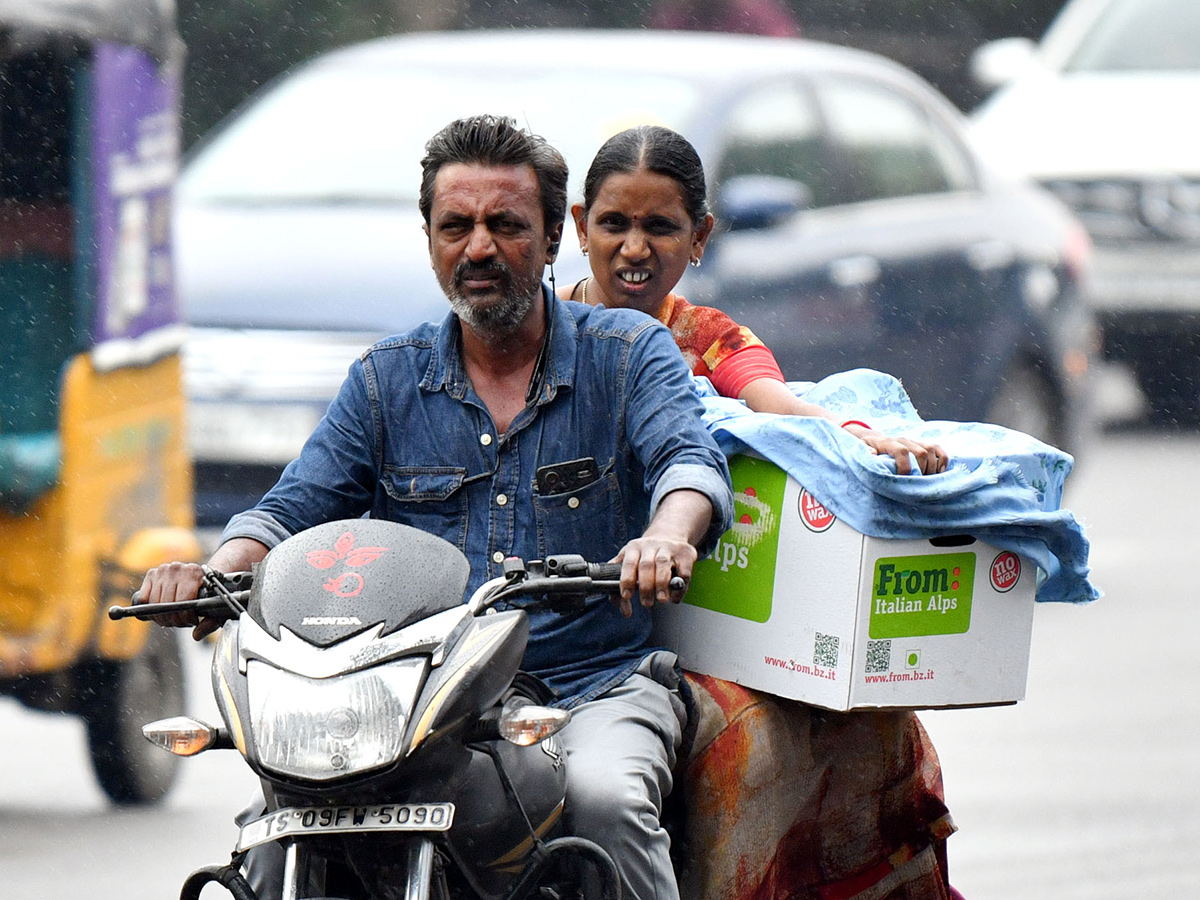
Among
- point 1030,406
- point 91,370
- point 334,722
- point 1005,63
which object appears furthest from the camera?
point 1005,63

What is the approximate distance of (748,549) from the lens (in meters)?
3.57

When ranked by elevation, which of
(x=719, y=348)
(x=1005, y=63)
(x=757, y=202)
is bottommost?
(x=719, y=348)

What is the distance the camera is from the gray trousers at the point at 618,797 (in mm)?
3043

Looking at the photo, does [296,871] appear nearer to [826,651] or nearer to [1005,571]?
[826,651]

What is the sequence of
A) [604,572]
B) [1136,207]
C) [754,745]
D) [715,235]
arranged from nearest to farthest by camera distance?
[604,572] → [754,745] → [715,235] → [1136,207]

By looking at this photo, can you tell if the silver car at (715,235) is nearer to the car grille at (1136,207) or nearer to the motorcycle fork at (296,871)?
the car grille at (1136,207)

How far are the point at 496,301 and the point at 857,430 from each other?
2.01 ft

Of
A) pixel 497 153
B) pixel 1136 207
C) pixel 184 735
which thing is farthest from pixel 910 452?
pixel 1136 207

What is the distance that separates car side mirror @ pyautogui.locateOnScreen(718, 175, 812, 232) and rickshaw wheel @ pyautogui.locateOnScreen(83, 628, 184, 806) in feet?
10.4

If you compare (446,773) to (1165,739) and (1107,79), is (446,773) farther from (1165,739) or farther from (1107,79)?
(1107,79)

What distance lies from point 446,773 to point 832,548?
0.89 m

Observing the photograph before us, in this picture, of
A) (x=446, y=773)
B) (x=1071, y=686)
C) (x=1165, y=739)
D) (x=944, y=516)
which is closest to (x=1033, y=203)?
(x=1071, y=686)

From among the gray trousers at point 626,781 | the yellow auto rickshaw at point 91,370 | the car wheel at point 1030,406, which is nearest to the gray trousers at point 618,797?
the gray trousers at point 626,781

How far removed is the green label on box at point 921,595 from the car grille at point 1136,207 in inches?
399
